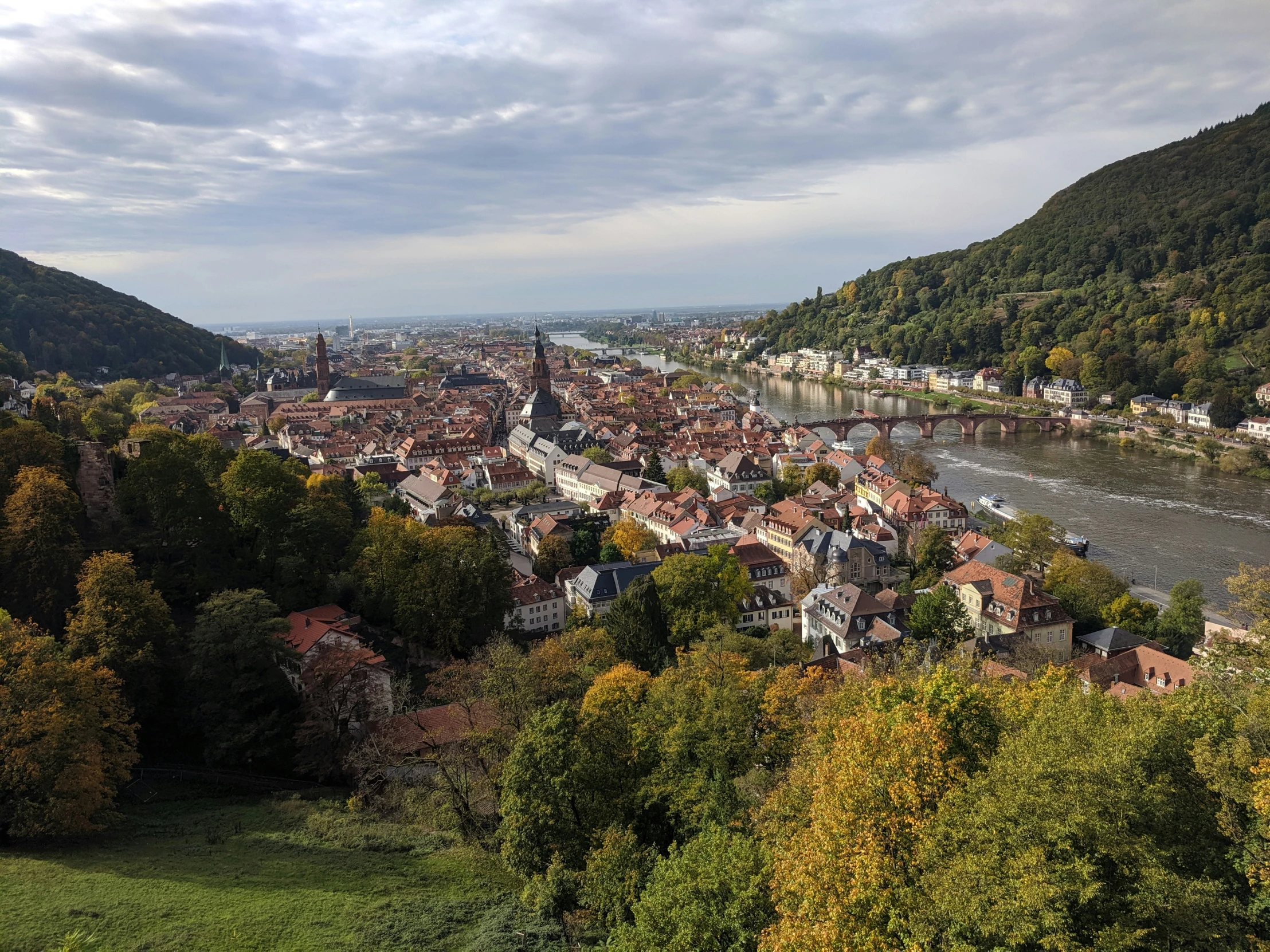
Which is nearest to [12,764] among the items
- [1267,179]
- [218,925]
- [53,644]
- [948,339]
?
[53,644]

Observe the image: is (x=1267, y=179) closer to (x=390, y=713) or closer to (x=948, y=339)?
(x=948, y=339)

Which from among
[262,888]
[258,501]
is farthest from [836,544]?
[262,888]

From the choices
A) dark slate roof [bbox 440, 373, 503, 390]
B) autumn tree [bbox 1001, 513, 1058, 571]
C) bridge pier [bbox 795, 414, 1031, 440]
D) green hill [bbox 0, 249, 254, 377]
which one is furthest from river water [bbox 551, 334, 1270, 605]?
green hill [bbox 0, 249, 254, 377]

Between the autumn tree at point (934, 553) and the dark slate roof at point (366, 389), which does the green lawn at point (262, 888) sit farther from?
the dark slate roof at point (366, 389)

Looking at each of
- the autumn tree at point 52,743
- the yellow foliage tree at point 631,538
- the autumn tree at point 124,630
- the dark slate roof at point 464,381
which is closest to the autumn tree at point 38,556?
the autumn tree at point 124,630

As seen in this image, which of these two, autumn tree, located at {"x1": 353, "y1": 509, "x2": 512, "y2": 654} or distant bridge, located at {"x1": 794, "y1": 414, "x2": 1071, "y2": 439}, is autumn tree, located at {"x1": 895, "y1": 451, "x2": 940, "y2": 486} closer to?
distant bridge, located at {"x1": 794, "y1": 414, "x2": 1071, "y2": 439}

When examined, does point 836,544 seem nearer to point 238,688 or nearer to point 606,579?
point 606,579
